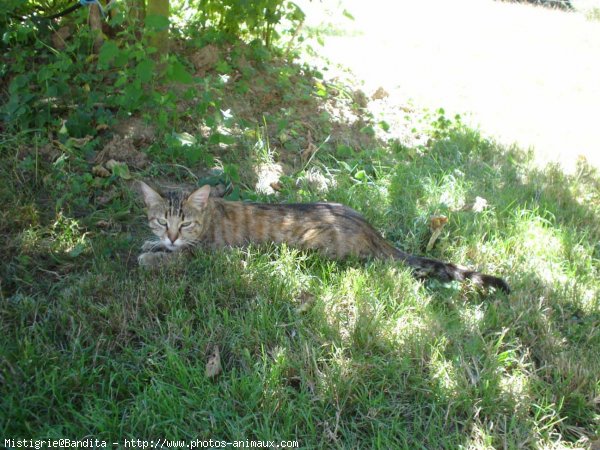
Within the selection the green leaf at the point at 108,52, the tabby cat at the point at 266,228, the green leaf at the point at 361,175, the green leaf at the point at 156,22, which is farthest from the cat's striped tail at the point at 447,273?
the green leaf at the point at 108,52

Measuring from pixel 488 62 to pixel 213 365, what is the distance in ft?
26.2

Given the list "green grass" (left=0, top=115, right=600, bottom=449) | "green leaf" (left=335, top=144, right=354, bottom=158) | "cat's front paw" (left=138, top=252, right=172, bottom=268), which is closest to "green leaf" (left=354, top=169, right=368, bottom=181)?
"green leaf" (left=335, top=144, right=354, bottom=158)

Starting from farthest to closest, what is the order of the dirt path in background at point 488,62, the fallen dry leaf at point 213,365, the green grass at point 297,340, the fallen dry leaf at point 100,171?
the dirt path in background at point 488,62
the fallen dry leaf at point 100,171
the fallen dry leaf at point 213,365
the green grass at point 297,340

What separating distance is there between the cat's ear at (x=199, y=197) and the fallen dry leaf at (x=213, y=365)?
131 centimetres

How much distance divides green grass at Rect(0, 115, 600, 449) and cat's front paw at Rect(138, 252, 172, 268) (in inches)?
4.8

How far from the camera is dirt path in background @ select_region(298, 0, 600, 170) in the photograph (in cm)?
662

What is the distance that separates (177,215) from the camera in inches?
149

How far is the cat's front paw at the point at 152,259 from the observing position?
140 inches

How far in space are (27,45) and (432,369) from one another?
4.71 meters

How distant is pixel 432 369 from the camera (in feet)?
9.34

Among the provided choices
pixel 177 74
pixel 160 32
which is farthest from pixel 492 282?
pixel 160 32

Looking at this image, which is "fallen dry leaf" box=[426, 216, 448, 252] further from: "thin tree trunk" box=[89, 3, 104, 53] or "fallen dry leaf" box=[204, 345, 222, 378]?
"thin tree trunk" box=[89, 3, 104, 53]

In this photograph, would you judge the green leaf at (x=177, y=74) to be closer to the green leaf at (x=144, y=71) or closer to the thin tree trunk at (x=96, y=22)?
the green leaf at (x=144, y=71)

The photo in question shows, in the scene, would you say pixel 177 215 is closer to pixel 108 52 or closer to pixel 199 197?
pixel 199 197
